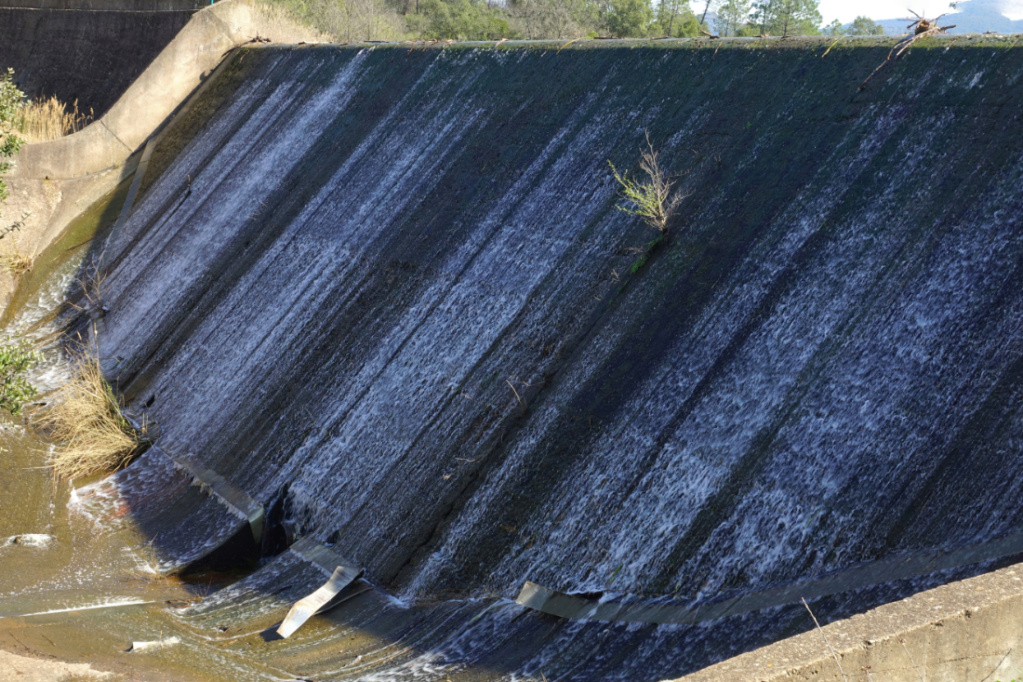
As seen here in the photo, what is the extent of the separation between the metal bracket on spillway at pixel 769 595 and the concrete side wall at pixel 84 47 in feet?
52.2

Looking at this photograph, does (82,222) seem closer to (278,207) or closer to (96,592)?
(278,207)

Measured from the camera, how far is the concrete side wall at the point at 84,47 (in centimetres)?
1986

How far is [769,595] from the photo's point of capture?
17.3 ft

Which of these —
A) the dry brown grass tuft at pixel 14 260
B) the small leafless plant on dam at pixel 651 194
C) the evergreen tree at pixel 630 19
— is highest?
the evergreen tree at pixel 630 19

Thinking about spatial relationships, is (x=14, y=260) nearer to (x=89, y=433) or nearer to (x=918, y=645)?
(x=89, y=433)

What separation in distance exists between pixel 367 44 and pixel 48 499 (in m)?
8.14

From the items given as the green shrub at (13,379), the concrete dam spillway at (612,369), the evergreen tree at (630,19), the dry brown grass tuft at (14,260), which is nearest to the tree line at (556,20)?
the evergreen tree at (630,19)

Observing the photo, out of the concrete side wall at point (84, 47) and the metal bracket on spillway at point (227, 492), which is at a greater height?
the concrete side wall at point (84, 47)

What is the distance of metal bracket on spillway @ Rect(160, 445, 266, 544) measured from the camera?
8859mm

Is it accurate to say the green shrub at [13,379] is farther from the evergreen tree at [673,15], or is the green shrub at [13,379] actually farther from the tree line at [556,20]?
the evergreen tree at [673,15]

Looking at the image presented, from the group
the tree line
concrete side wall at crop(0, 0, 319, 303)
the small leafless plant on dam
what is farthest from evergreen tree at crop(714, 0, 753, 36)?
the small leafless plant on dam

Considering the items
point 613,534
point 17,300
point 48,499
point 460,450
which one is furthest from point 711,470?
point 17,300

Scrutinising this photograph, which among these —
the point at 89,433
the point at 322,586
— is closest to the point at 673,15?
the point at 89,433

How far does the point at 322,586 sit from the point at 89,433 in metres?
4.45
